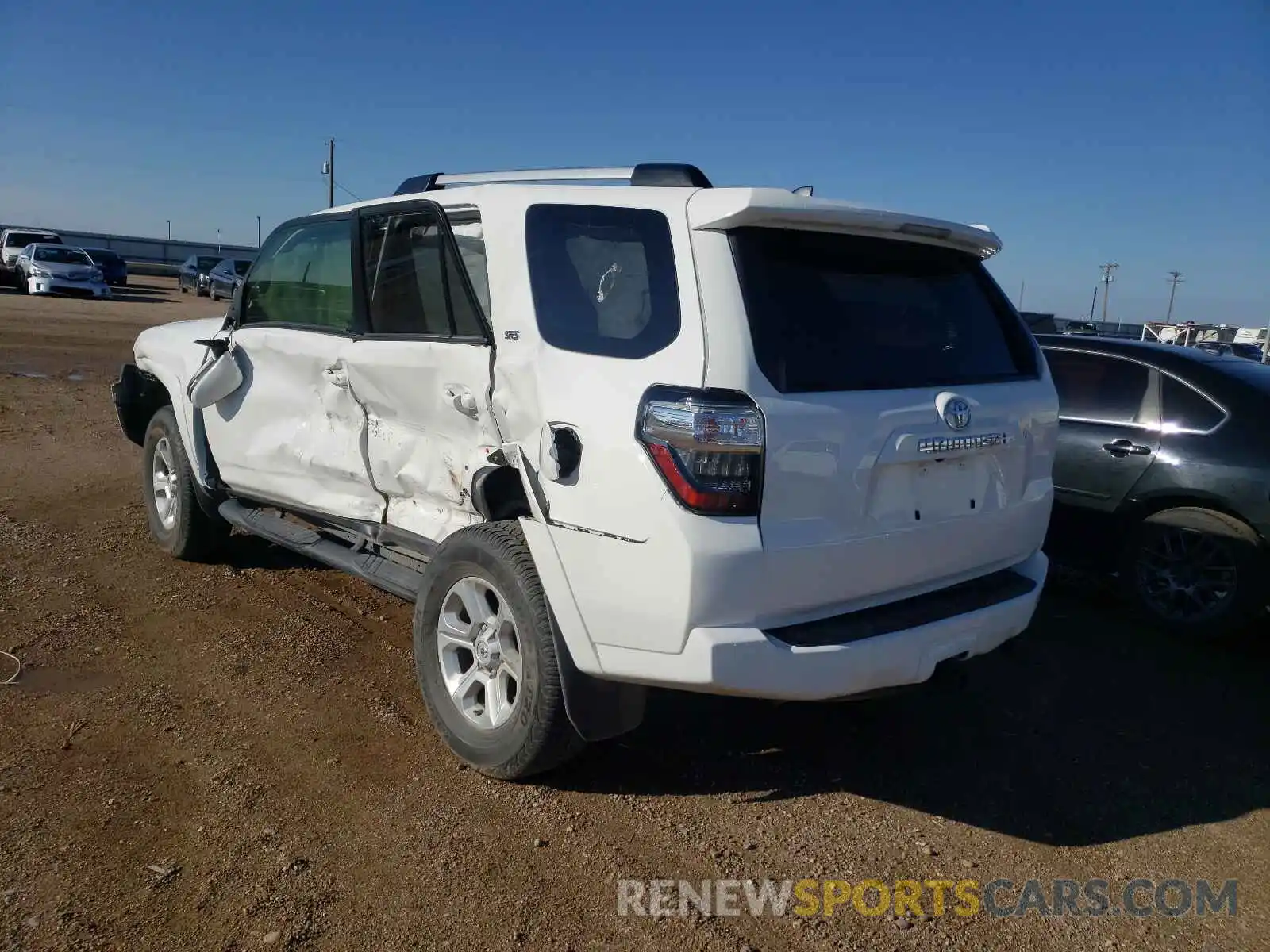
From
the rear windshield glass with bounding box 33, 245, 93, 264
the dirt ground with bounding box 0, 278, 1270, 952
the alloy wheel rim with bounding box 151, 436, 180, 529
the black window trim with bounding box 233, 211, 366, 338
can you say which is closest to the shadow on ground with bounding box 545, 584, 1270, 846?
the dirt ground with bounding box 0, 278, 1270, 952

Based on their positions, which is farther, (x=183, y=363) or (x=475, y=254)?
(x=183, y=363)

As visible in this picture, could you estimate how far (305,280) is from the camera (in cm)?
Result: 484

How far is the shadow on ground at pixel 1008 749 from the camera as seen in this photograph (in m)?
3.52

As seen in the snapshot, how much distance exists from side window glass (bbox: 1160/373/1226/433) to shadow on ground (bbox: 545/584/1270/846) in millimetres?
1335

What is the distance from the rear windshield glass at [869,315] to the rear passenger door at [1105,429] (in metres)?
2.21

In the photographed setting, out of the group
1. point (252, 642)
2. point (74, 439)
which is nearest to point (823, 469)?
point (252, 642)

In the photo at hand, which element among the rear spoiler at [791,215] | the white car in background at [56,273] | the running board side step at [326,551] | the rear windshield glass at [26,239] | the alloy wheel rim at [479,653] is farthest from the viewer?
the rear windshield glass at [26,239]

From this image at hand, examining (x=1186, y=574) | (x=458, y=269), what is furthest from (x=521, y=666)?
(x=1186, y=574)

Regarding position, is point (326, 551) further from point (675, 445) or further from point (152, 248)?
point (152, 248)

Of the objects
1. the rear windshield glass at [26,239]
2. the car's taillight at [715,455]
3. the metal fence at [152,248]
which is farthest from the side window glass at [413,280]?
the metal fence at [152,248]

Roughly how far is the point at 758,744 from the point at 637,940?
4.18 ft

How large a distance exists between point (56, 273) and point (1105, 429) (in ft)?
104

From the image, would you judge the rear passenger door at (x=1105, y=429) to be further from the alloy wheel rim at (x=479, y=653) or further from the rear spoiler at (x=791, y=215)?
the alloy wheel rim at (x=479, y=653)

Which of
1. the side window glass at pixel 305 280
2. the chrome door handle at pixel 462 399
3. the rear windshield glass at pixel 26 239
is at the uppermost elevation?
the rear windshield glass at pixel 26 239
